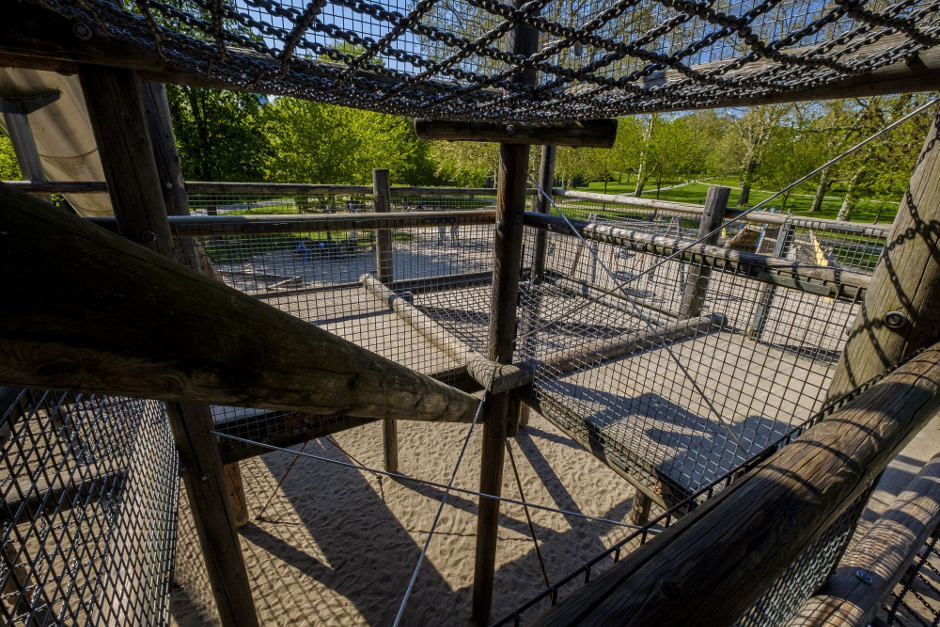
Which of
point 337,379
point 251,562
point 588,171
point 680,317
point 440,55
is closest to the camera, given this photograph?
point 337,379

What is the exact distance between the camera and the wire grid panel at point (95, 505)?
121 cm

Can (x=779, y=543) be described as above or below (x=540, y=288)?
above

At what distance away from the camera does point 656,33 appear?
1.13 metres

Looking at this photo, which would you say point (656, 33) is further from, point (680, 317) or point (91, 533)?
point (680, 317)

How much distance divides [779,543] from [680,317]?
13.3 ft

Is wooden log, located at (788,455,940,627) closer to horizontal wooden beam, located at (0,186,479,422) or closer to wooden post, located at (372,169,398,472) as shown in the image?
horizontal wooden beam, located at (0,186,479,422)

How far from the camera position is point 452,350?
12.3ft

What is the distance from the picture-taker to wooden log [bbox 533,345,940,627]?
0.59 meters

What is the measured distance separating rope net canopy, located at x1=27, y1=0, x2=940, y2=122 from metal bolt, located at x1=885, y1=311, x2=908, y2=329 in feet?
2.81

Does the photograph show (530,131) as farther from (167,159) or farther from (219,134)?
(219,134)

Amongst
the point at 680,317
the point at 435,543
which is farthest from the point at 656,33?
the point at 435,543

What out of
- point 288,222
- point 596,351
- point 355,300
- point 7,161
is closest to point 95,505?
point 288,222

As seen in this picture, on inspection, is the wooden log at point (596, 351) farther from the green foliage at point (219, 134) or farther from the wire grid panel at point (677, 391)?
the green foliage at point (219, 134)

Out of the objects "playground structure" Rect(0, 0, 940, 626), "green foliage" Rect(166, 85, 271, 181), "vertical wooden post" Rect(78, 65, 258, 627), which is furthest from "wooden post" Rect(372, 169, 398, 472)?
"green foliage" Rect(166, 85, 271, 181)
